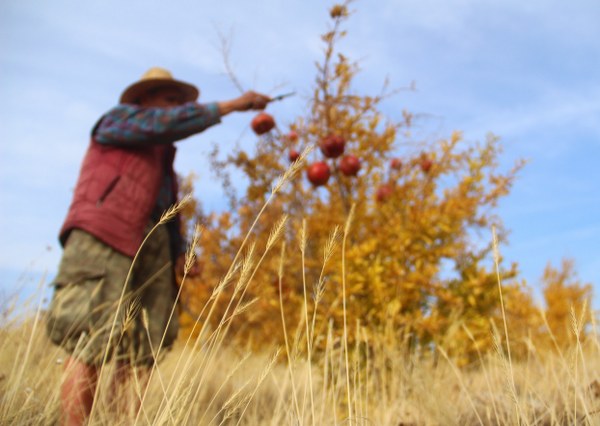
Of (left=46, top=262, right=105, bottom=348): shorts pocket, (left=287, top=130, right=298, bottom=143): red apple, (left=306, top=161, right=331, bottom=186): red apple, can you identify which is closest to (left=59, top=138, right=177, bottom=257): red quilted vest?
(left=46, top=262, right=105, bottom=348): shorts pocket

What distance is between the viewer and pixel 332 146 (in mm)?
3467

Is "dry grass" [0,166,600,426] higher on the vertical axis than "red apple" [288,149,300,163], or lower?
lower

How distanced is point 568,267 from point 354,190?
30.2ft

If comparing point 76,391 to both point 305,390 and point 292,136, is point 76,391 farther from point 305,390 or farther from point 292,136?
point 292,136

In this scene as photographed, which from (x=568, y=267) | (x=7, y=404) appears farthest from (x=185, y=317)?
(x=568, y=267)

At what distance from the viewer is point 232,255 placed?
620cm

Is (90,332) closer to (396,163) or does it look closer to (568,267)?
(396,163)

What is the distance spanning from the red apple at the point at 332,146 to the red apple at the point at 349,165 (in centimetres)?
6

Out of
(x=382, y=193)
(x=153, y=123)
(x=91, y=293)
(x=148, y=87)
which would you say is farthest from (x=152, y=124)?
(x=382, y=193)

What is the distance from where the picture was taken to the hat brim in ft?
9.90

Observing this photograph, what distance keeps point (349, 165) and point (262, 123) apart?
0.68 meters

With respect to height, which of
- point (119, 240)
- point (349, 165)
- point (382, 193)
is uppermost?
point (349, 165)

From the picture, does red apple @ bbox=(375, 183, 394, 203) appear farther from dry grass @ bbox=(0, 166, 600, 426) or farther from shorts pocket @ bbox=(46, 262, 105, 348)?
shorts pocket @ bbox=(46, 262, 105, 348)

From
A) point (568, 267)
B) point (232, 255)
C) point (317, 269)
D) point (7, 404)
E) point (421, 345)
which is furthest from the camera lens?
point (568, 267)
